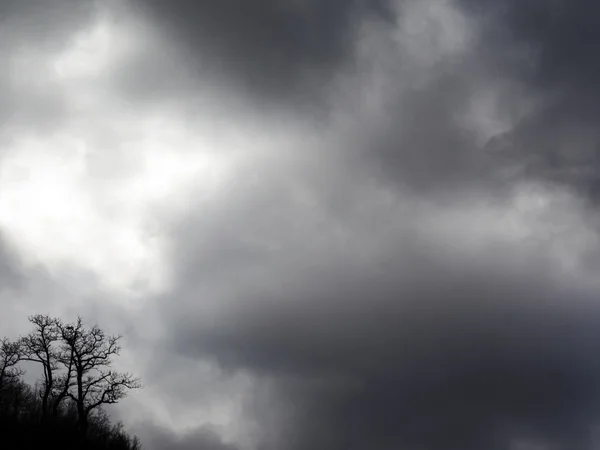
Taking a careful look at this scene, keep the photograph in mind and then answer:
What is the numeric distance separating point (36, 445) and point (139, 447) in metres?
24.4

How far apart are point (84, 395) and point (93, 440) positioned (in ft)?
20.7

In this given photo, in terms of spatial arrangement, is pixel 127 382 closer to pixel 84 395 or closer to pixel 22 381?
pixel 84 395

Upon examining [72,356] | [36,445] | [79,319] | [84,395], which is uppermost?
[79,319]

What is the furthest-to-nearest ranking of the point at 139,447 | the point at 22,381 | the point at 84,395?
the point at 22,381 → the point at 139,447 → the point at 84,395

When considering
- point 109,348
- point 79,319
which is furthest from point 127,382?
point 79,319

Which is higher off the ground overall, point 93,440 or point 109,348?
point 109,348

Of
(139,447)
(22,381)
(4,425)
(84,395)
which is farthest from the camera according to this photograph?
(22,381)

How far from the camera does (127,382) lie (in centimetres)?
5953

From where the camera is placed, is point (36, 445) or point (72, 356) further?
point (72, 356)

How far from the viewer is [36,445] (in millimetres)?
51469

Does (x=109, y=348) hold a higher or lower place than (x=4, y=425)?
higher

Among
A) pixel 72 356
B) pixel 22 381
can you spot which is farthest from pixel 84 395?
pixel 22 381

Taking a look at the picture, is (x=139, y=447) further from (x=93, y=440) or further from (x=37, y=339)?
(x=37, y=339)

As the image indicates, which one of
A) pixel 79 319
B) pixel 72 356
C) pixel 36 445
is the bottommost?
pixel 36 445
